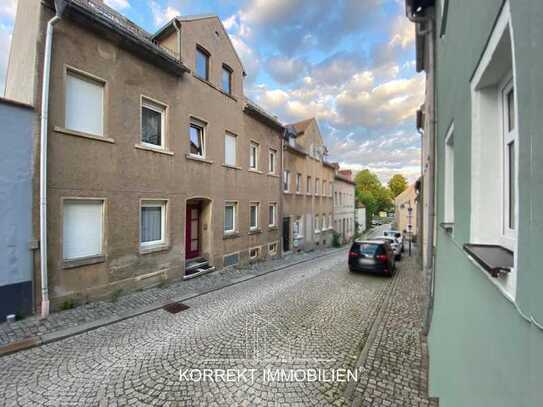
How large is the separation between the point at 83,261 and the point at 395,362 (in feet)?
23.6

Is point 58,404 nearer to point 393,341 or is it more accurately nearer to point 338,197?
point 393,341

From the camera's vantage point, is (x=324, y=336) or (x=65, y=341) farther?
(x=324, y=336)

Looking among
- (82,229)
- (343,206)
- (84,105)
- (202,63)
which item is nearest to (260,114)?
(202,63)

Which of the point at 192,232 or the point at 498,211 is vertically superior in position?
Result: the point at 498,211

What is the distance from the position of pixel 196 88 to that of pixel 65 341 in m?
8.49

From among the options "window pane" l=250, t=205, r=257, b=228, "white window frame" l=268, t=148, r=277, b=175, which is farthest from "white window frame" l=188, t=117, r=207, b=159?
"white window frame" l=268, t=148, r=277, b=175

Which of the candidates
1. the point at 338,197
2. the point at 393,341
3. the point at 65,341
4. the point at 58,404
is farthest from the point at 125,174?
the point at 338,197

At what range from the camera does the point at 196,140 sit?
394 inches

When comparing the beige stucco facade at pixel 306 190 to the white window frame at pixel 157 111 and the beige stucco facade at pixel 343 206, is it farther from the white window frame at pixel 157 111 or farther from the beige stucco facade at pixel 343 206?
the white window frame at pixel 157 111

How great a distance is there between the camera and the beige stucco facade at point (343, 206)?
27.2 m

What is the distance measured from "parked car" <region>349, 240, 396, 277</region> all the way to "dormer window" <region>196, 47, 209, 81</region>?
9303 millimetres

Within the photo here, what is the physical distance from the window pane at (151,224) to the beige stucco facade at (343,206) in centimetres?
2074

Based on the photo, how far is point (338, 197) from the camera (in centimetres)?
2798

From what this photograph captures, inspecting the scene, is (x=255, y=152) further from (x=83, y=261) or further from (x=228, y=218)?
(x=83, y=261)
